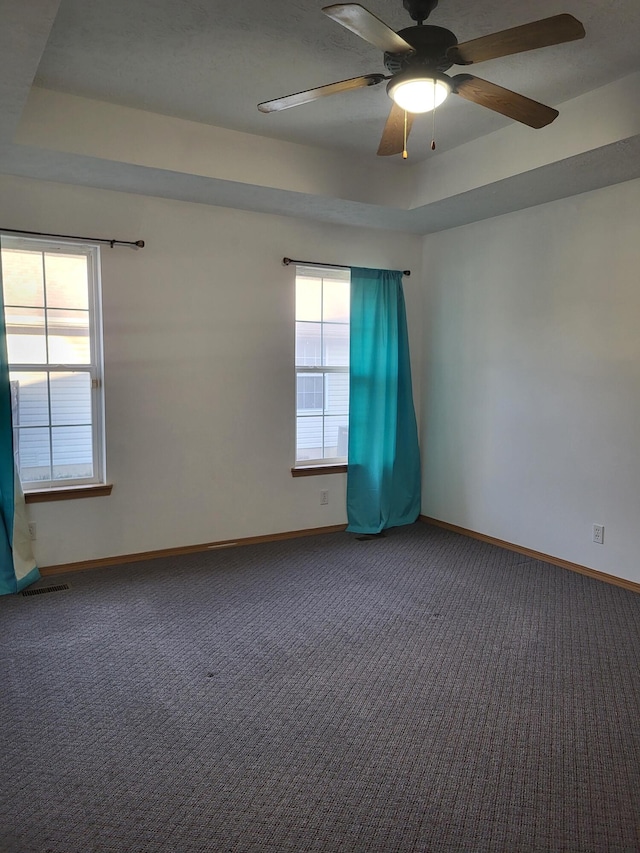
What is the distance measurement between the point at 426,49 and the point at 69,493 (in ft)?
10.5

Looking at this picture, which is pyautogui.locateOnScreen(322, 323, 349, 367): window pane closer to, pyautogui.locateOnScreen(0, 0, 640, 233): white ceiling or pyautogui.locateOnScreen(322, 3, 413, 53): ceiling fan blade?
pyautogui.locateOnScreen(0, 0, 640, 233): white ceiling

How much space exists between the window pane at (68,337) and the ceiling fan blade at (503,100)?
2.72 meters

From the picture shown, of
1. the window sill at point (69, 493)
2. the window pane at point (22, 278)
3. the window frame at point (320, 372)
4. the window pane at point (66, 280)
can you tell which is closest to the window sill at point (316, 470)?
the window frame at point (320, 372)

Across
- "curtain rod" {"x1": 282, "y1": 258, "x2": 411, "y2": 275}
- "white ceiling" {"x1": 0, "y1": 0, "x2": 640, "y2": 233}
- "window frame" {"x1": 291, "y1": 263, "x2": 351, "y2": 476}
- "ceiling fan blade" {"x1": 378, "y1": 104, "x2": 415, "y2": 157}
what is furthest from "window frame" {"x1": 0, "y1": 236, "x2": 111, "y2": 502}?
"ceiling fan blade" {"x1": 378, "y1": 104, "x2": 415, "y2": 157}

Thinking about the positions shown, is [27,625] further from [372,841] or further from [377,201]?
[377,201]

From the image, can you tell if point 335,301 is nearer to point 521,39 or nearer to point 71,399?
point 71,399

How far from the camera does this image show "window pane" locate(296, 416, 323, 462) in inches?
188

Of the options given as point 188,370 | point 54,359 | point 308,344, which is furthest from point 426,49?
point 54,359

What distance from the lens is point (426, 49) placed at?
7.06 ft

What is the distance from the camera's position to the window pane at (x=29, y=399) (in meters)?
3.71

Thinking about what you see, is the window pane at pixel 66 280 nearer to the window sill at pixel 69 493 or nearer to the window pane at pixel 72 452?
the window pane at pixel 72 452

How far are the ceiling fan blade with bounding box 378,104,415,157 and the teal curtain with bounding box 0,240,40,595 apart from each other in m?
2.40

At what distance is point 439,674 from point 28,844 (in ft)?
5.52

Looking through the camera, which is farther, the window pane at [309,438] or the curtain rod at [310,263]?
the window pane at [309,438]
